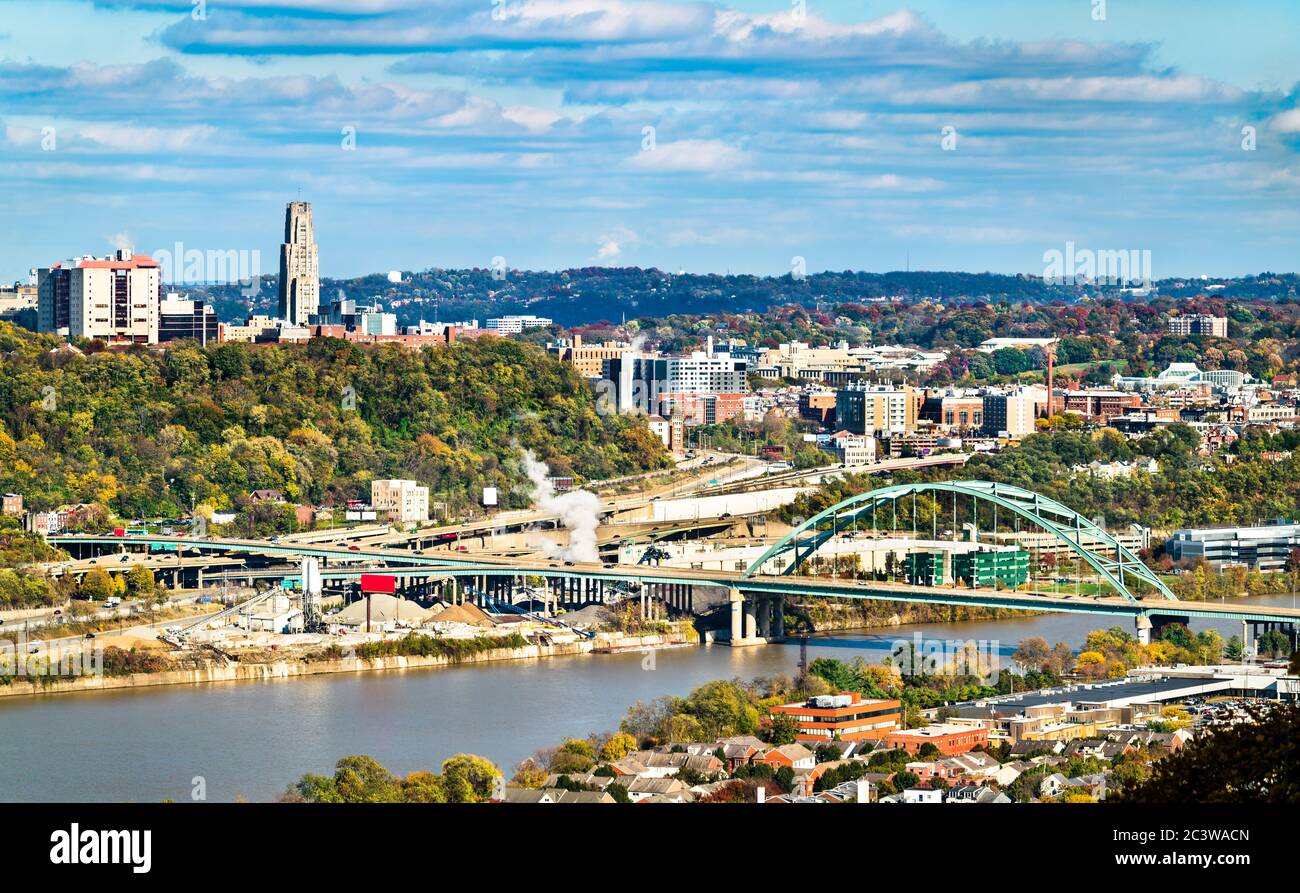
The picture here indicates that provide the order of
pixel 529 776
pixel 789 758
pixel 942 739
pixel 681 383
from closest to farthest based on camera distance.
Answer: pixel 529 776 < pixel 789 758 < pixel 942 739 < pixel 681 383

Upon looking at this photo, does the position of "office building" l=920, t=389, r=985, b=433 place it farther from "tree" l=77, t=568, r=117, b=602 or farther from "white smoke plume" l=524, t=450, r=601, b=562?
"tree" l=77, t=568, r=117, b=602

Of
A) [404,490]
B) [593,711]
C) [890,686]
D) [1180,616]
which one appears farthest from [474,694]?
[404,490]

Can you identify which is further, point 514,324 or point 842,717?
point 514,324

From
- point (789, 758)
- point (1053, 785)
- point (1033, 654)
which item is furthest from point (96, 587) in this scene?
point (1053, 785)

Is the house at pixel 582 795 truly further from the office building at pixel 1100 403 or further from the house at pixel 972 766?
the office building at pixel 1100 403

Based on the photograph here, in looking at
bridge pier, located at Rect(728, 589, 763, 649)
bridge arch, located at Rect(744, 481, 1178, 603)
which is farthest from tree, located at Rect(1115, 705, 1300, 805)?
bridge pier, located at Rect(728, 589, 763, 649)

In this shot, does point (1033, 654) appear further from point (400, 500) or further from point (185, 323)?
point (185, 323)
